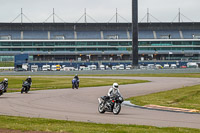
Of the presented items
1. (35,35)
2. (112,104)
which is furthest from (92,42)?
(112,104)

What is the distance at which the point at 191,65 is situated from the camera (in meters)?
121

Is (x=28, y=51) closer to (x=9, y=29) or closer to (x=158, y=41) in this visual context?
(x=9, y=29)

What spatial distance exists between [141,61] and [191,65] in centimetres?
1951

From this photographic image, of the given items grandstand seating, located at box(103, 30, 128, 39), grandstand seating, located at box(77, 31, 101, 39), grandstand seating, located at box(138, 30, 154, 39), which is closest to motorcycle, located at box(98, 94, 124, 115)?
grandstand seating, located at box(77, 31, 101, 39)

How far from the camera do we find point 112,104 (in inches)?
819

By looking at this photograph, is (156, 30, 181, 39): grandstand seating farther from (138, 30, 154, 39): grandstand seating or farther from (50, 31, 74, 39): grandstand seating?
(50, 31, 74, 39): grandstand seating

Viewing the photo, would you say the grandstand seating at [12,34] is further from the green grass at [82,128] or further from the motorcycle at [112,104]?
the green grass at [82,128]

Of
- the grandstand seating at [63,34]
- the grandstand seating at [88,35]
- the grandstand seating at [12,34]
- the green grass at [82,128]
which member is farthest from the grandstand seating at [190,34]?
the green grass at [82,128]

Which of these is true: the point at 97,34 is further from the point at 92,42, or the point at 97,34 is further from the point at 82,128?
the point at 82,128

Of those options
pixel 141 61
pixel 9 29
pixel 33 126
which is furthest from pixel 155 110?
pixel 9 29

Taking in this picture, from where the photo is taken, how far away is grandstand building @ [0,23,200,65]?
145m

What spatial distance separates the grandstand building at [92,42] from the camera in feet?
475

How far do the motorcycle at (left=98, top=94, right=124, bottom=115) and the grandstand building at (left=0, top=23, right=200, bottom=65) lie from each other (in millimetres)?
116978

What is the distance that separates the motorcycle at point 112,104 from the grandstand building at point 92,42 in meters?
117
